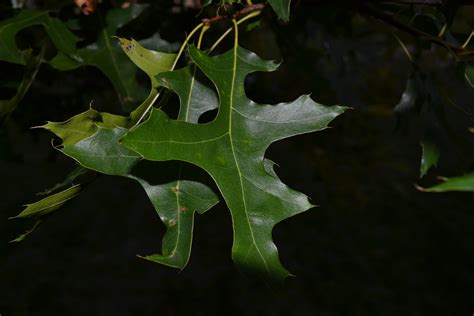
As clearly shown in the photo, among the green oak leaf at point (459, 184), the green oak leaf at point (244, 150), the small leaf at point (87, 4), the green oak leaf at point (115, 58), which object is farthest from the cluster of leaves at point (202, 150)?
the green oak leaf at point (459, 184)

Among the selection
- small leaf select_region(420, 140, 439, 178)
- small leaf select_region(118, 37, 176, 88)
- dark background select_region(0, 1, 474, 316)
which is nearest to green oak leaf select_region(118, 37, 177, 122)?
small leaf select_region(118, 37, 176, 88)

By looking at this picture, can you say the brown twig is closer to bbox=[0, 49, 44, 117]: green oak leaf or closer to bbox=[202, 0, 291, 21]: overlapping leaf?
bbox=[202, 0, 291, 21]: overlapping leaf

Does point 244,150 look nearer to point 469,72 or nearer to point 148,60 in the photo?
point 148,60

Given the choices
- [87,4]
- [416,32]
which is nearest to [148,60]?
[87,4]

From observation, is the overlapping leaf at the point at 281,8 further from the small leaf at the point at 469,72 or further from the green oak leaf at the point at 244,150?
the small leaf at the point at 469,72

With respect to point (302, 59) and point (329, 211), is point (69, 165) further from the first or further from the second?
point (302, 59)

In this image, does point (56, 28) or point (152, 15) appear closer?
point (56, 28)

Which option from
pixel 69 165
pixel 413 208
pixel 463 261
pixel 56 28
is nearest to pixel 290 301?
pixel 463 261
